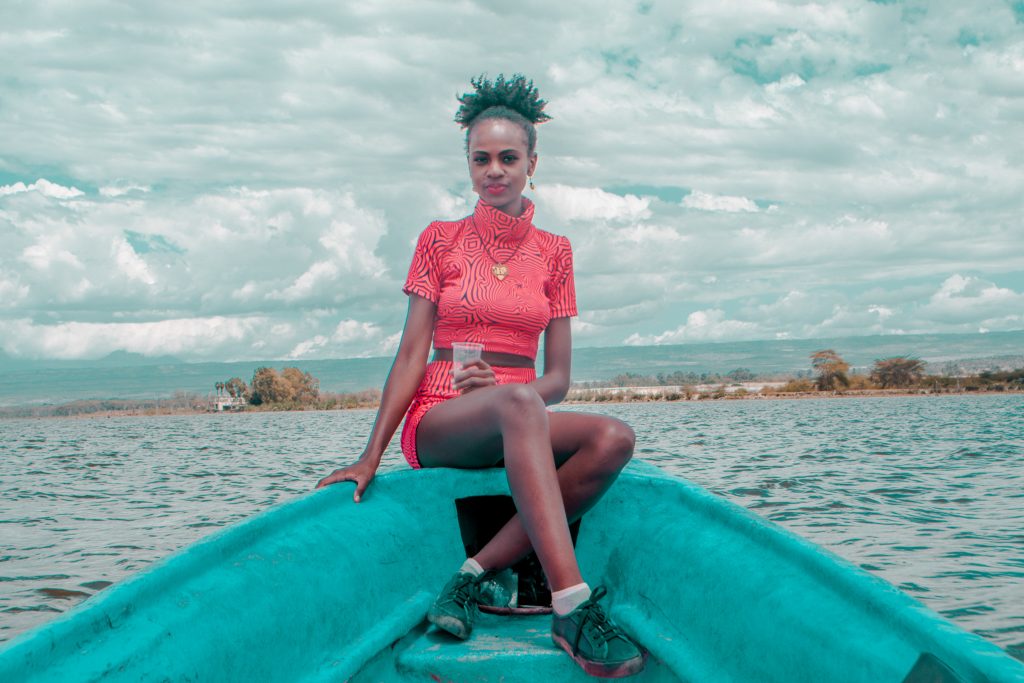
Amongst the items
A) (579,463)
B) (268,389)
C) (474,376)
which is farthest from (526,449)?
(268,389)

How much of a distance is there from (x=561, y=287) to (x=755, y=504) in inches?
244

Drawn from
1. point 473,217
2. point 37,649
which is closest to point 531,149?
point 473,217

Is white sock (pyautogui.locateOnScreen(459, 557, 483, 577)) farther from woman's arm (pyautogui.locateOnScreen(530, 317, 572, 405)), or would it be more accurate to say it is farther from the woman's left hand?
woman's arm (pyautogui.locateOnScreen(530, 317, 572, 405))

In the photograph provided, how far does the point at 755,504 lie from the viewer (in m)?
8.91

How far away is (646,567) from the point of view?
2.88m

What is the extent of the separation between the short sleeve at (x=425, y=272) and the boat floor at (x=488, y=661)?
1235mm

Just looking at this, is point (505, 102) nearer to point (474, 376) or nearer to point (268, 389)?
point (474, 376)

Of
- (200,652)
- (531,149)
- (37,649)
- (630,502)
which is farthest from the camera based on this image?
(531,149)

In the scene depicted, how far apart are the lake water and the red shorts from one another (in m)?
0.31

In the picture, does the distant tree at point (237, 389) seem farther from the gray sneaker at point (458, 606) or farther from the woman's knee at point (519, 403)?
the woman's knee at point (519, 403)

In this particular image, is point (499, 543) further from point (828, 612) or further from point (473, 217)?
point (473, 217)

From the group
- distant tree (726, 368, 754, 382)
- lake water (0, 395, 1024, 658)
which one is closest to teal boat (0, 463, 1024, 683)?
lake water (0, 395, 1024, 658)

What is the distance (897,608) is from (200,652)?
1.56 meters

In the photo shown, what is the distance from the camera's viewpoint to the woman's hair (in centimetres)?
331
